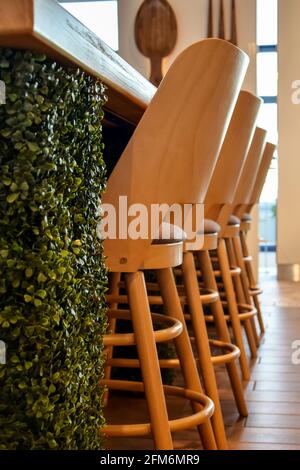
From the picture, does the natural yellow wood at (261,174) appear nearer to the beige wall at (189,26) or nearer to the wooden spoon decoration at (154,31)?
the beige wall at (189,26)

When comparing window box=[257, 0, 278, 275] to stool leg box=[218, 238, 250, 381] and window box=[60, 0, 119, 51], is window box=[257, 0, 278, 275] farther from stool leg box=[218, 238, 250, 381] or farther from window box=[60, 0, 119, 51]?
stool leg box=[218, 238, 250, 381]

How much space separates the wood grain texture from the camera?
0.88m

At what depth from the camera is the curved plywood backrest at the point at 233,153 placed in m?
2.22

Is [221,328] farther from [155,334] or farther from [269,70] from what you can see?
[269,70]

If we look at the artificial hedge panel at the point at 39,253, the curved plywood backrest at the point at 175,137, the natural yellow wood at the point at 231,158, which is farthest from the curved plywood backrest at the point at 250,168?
the artificial hedge panel at the point at 39,253

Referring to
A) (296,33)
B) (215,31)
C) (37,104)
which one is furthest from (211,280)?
(296,33)

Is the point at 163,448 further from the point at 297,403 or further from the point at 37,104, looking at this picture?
the point at 297,403

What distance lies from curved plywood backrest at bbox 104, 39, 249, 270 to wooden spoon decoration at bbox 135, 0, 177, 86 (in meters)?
4.39

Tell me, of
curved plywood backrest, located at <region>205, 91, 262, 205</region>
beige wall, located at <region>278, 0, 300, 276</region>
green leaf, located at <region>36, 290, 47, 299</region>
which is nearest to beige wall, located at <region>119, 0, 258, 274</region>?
beige wall, located at <region>278, 0, 300, 276</region>

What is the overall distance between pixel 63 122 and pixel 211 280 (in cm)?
130

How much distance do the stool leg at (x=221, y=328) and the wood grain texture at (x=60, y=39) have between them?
3.00ft
